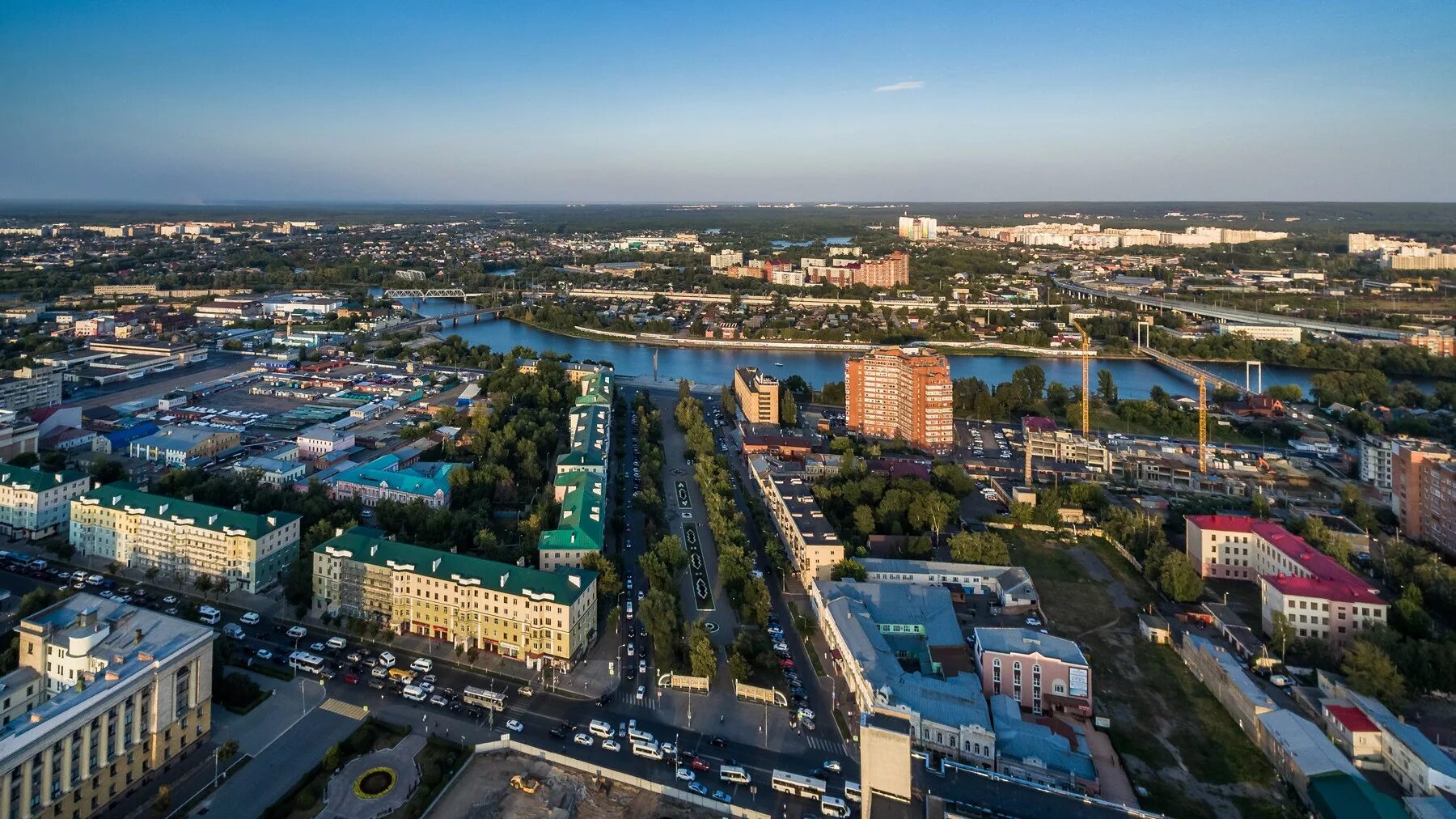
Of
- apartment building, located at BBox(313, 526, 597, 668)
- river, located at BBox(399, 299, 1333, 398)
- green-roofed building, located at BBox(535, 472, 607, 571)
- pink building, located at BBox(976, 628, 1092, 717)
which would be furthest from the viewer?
river, located at BBox(399, 299, 1333, 398)

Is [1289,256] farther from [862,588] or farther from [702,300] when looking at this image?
[862,588]

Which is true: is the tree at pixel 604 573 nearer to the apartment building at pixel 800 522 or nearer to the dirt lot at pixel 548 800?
the apartment building at pixel 800 522

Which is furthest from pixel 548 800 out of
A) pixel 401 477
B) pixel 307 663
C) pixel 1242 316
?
pixel 1242 316

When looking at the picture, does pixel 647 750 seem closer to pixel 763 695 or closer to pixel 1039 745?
pixel 763 695

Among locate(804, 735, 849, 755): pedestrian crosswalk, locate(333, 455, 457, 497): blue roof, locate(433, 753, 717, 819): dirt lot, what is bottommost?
locate(433, 753, 717, 819): dirt lot

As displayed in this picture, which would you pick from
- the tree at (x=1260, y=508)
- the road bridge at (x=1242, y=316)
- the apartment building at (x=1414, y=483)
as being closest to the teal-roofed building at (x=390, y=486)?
the tree at (x=1260, y=508)

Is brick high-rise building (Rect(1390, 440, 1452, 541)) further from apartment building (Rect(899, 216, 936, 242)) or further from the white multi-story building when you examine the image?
apartment building (Rect(899, 216, 936, 242))

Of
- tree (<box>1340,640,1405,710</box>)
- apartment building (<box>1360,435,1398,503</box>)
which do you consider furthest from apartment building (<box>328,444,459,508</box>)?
apartment building (<box>1360,435,1398,503</box>)
